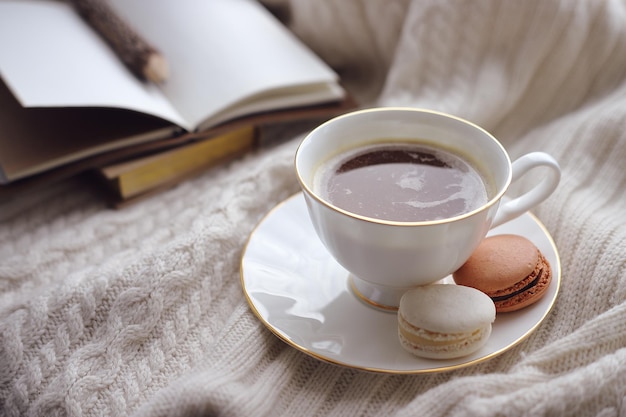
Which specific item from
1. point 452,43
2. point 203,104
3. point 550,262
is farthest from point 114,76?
point 550,262

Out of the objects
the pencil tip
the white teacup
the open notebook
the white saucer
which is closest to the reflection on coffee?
the white teacup

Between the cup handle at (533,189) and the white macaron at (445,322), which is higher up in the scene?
the cup handle at (533,189)

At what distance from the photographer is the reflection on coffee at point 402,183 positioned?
72cm

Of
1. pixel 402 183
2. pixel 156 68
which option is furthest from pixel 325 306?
pixel 156 68

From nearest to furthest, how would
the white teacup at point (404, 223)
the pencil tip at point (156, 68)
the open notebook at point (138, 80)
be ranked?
1. the white teacup at point (404, 223)
2. the open notebook at point (138, 80)
3. the pencil tip at point (156, 68)

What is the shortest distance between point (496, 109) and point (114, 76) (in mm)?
648

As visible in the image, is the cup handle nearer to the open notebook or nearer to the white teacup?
the white teacup

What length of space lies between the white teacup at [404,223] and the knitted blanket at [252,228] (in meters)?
0.12

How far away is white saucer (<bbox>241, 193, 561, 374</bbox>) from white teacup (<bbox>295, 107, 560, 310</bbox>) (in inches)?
1.5

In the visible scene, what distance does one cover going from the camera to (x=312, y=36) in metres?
1.33

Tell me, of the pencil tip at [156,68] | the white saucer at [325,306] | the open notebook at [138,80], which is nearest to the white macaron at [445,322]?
the white saucer at [325,306]

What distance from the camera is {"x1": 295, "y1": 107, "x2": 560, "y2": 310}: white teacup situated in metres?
0.67

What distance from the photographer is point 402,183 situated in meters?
0.77

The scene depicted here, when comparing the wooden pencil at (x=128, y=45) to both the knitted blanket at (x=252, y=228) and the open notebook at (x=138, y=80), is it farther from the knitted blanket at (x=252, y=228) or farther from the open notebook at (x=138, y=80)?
the knitted blanket at (x=252, y=228)
